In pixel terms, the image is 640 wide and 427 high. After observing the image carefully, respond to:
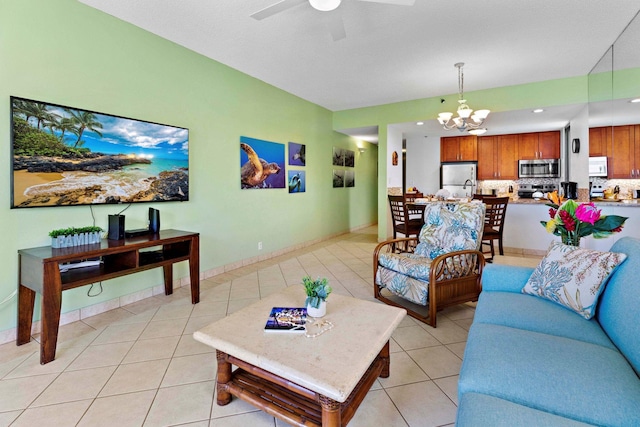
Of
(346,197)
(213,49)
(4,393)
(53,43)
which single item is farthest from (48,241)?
(346,197)

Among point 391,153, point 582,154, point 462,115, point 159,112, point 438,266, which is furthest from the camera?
point 391,153

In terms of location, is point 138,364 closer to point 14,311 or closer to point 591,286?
point 14,311

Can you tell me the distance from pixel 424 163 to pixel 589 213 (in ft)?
21.4

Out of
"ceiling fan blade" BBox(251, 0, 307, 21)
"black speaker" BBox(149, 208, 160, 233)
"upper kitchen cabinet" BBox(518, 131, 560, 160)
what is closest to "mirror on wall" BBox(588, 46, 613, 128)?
"upper kitchen cabinet" BBox(518, 131, 560, 160)

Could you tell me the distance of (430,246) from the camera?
3.13 m

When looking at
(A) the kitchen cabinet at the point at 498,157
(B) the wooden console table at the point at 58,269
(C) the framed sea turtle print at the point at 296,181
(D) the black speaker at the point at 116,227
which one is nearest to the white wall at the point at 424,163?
(A) the kitchen cabinet at the point at 498,157

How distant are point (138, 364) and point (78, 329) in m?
0.94

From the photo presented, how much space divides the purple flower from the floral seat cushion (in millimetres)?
1070

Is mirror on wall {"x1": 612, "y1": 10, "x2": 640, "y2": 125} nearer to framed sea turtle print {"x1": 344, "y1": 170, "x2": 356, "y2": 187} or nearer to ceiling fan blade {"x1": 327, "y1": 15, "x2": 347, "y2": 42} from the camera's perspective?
ceiling fan blade {"x1": 327, "y1": 15, "x2": 347, "y2": 42}

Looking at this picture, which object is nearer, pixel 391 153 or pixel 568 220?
pixel 568 220

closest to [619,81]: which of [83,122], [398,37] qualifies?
[398,37]

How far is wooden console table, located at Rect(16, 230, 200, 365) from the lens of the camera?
2051mm

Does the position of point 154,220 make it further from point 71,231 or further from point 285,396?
point 285,396

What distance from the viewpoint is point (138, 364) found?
202cm
